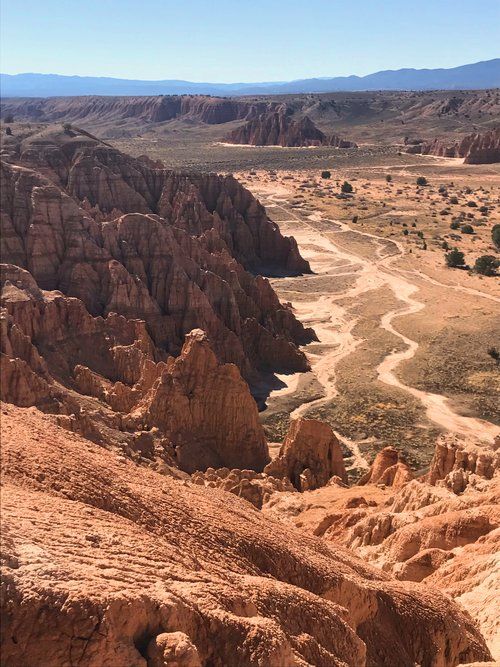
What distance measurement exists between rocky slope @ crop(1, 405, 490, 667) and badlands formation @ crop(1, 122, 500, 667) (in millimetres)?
30

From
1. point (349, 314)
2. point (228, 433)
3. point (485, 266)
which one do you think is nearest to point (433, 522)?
point (228, 433)

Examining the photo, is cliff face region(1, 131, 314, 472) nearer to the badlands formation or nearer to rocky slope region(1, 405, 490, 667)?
the badlands formation

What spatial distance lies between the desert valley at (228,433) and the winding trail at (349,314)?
328mm

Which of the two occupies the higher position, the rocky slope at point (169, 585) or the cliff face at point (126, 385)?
the rocky slope at point (169, 585)

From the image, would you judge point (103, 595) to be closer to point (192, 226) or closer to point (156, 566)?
point (156, 566)

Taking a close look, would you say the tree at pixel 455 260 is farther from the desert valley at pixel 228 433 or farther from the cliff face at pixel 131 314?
the cliff face at pixel 131 314

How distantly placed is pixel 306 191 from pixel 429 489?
112 meters

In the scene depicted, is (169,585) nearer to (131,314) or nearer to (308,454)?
(308,454)

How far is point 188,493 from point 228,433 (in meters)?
17.4

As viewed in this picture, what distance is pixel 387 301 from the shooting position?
213 ft

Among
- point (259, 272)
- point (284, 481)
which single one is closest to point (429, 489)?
point (284, 481)

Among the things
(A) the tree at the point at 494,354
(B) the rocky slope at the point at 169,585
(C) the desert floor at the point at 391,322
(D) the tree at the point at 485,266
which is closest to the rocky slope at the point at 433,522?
(B) the rocky slope at the point at 169,585

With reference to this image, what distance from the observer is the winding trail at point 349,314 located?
40.5 metres

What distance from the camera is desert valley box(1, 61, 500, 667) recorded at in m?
8.86
